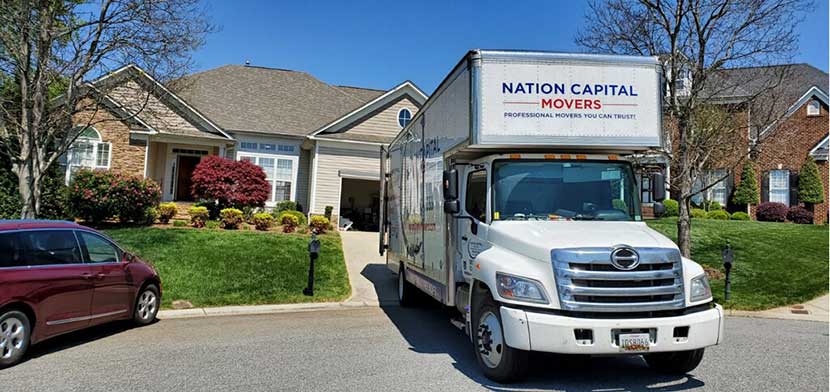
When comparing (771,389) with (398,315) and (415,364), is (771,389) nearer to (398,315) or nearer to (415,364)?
(415,364)

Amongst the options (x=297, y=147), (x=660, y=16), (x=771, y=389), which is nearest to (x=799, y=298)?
(x=660, y=16)

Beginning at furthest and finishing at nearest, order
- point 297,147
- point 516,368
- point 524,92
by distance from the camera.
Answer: point 297,147 → point 524,92 → point 516,368

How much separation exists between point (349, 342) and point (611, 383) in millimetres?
3452

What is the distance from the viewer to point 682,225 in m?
12.5

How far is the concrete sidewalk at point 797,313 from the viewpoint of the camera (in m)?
10.3

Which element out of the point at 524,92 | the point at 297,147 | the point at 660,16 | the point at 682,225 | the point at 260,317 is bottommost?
the point at 260,317

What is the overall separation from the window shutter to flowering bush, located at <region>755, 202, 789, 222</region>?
2.10ft

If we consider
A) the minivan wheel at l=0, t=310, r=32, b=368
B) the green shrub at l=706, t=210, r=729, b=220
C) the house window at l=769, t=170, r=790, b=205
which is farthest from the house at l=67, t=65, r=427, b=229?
the house window at l=769, t=170, r=790, b=205

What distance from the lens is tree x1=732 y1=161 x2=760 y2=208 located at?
24.5 meters

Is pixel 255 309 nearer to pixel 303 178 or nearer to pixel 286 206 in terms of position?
pixel 286 206

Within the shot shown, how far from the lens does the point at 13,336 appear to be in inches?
228

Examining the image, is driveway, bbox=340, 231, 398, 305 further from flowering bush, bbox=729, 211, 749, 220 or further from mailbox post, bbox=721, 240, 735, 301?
flowering bush, bbox=729, 211, 749, 220

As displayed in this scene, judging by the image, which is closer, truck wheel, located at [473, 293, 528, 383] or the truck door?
truck wheel, located at [473, 293, 528, 383]

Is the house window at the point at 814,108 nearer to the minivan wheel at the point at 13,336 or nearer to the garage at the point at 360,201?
the garage at the point at 360,201
